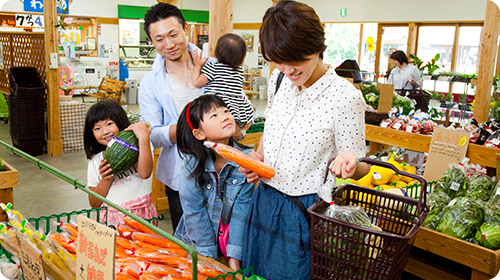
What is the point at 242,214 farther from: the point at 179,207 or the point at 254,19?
the point at 254,19

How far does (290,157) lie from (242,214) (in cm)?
49

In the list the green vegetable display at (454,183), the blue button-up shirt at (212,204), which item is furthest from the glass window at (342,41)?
the blue button-up shirt at (212,204)

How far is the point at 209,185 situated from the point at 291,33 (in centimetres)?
90

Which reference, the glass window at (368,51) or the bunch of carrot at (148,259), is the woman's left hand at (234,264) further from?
the glass window at (368,51)

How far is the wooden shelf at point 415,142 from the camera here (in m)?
2.92

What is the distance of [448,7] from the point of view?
→ 10289 millimetres

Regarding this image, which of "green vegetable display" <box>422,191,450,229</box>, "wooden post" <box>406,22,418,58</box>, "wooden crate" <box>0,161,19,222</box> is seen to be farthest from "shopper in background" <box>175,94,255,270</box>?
"wooden post" <box>406,22,418,58</box>

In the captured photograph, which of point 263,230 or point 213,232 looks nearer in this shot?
point 263,230

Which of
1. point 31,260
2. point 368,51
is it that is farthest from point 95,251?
point 368,51

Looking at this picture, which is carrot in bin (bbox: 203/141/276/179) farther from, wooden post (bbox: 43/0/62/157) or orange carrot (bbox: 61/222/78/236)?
wooden post (bbox: 43/0/62/157)

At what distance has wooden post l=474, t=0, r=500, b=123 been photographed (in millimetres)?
3949

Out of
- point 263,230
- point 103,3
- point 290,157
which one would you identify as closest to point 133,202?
point 263,230

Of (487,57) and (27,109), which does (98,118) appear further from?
(27,109)

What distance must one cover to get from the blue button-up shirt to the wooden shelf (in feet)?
6.18
